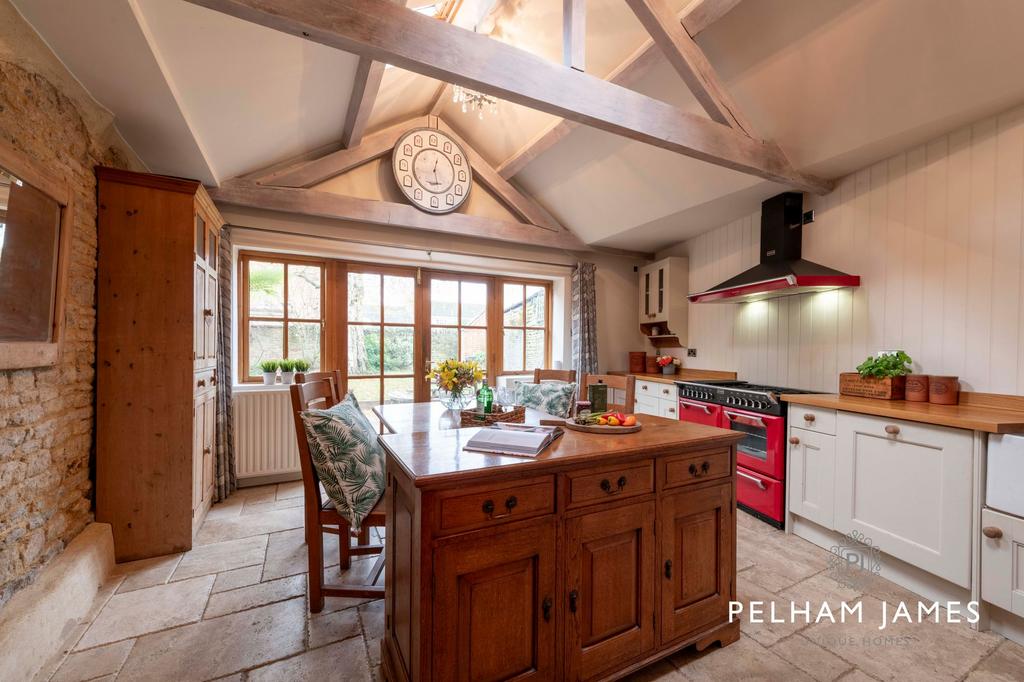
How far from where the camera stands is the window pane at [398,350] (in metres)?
3.96

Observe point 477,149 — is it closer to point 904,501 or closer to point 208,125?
point 208,125

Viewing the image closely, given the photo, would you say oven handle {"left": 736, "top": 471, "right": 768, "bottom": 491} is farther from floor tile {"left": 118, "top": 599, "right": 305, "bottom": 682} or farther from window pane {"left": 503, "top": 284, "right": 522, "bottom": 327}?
floor tile {"left": 118, "top": 599, "right": 305, "bottom": 682}

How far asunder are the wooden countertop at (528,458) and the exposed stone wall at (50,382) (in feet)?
4.58

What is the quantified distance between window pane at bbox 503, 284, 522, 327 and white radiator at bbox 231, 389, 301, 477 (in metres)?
2.26

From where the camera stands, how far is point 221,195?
301 centimetres

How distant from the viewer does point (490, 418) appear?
1.96 m

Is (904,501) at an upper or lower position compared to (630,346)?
lower

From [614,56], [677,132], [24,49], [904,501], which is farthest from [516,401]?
[24,49]

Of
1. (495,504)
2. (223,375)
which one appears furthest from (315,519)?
(223,375)

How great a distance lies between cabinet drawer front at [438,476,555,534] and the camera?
1109 millimetres

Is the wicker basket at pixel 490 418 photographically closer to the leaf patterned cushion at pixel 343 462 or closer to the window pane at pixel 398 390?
the leaf patterned cushion at pixel 343 462

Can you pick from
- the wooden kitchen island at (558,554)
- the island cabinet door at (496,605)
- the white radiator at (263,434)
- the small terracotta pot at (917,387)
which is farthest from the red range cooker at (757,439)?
the white radiator at (263,434)

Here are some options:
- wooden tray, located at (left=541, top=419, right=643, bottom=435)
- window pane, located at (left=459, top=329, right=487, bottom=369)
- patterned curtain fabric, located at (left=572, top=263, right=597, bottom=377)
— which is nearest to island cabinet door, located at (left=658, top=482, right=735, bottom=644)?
wooden tray, located at (left=541, top=419, right=643, bottom=435)

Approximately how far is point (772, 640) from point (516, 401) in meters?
1.94
